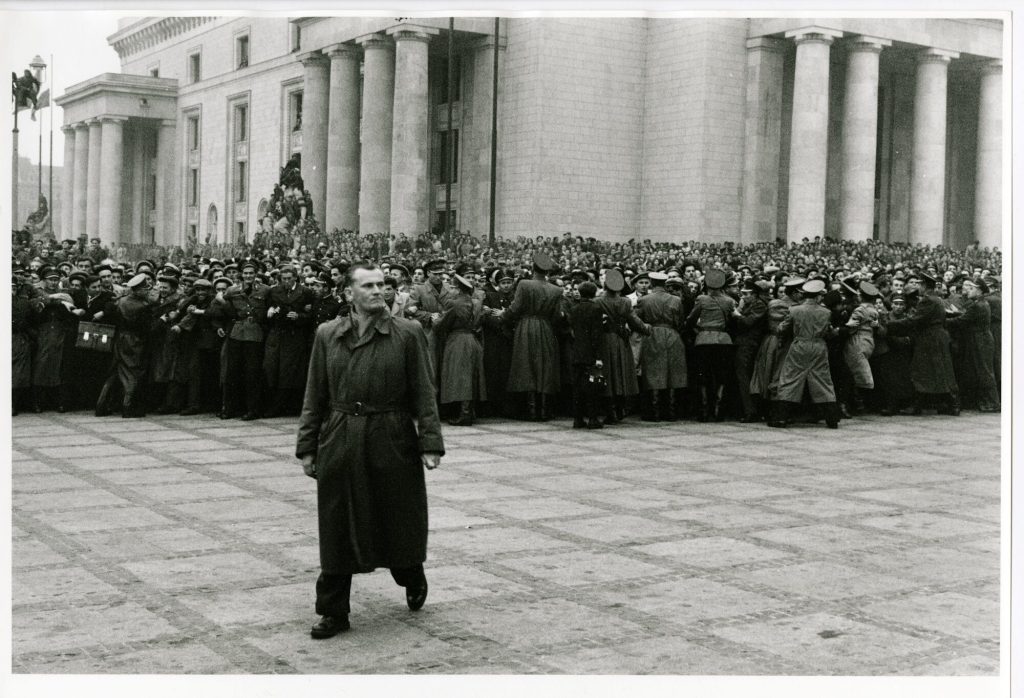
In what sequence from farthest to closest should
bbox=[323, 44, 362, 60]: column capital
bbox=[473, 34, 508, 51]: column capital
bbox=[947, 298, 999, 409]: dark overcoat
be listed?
bbox=[323, 44, 362, 60]: column capital, bbox=[473, 34, 508, 51]: column capital, bbox=[947, 298, 999, 409]: dark overcoat

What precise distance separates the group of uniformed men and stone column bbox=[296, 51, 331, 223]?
86.3 feet

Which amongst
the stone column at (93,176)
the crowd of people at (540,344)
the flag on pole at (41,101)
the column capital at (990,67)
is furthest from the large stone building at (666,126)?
the flag on pole at (41,101)

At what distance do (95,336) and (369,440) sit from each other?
29.2ft

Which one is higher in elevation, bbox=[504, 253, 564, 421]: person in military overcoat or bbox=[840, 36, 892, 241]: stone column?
bbox=[840, 36, 892, 241]: stone column

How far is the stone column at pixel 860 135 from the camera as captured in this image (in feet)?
115

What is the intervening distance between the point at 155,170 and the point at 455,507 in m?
53.8

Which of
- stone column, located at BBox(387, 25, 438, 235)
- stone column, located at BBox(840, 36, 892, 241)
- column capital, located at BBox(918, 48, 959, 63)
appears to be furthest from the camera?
column capital, located at BBox(918, 48, 959, 63)

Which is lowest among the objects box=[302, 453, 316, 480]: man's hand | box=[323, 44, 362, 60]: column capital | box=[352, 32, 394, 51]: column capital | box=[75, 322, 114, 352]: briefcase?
box=[302, 453, 316, 480]: man's hand

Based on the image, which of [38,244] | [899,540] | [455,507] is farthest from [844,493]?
[38,244]

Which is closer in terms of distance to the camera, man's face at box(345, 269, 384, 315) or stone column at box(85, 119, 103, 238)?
man's face at box(345, 269, 384, 315)

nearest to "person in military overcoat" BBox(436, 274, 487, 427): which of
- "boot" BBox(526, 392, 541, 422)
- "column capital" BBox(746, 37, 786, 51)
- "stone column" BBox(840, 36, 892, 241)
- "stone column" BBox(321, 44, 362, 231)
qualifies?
"boot" BBox(526, 392, 541, 422)

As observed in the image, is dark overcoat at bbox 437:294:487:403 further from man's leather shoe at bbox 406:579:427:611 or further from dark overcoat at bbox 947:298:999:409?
man's leather shoe at bbox 406:579:427:611

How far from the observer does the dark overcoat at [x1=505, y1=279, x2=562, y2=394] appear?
13.7 meters
